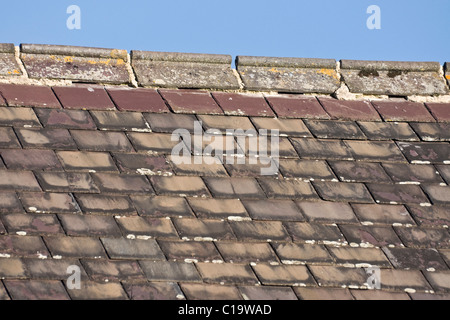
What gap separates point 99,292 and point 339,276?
1255 mm

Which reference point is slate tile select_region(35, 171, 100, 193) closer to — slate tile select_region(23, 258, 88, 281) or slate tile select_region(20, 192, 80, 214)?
slate tile select_region(20, 192, 80, 214)

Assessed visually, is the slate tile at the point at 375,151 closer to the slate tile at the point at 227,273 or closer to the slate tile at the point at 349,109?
the slate tile at the point at 349,109

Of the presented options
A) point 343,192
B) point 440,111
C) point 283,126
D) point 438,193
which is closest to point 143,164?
point 283,126

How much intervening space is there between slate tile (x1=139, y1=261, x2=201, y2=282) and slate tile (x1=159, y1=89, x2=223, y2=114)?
1183mm

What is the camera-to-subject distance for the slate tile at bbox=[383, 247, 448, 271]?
402cm

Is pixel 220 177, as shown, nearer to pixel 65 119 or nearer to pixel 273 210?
pixel 273 210

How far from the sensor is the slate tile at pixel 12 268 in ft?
11.9

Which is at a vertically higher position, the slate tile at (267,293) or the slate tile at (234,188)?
the slate tile at (234,188)

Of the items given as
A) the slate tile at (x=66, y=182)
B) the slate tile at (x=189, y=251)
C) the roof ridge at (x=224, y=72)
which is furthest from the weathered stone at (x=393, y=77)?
the slate tile at (x=66, y=182)

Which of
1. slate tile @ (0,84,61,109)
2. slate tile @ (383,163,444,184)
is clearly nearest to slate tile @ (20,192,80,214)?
slate tile @ (0,84,61,109)

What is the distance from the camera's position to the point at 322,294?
3818 millimetres

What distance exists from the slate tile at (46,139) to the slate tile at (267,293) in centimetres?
133

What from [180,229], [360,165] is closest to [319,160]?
[360,165]
